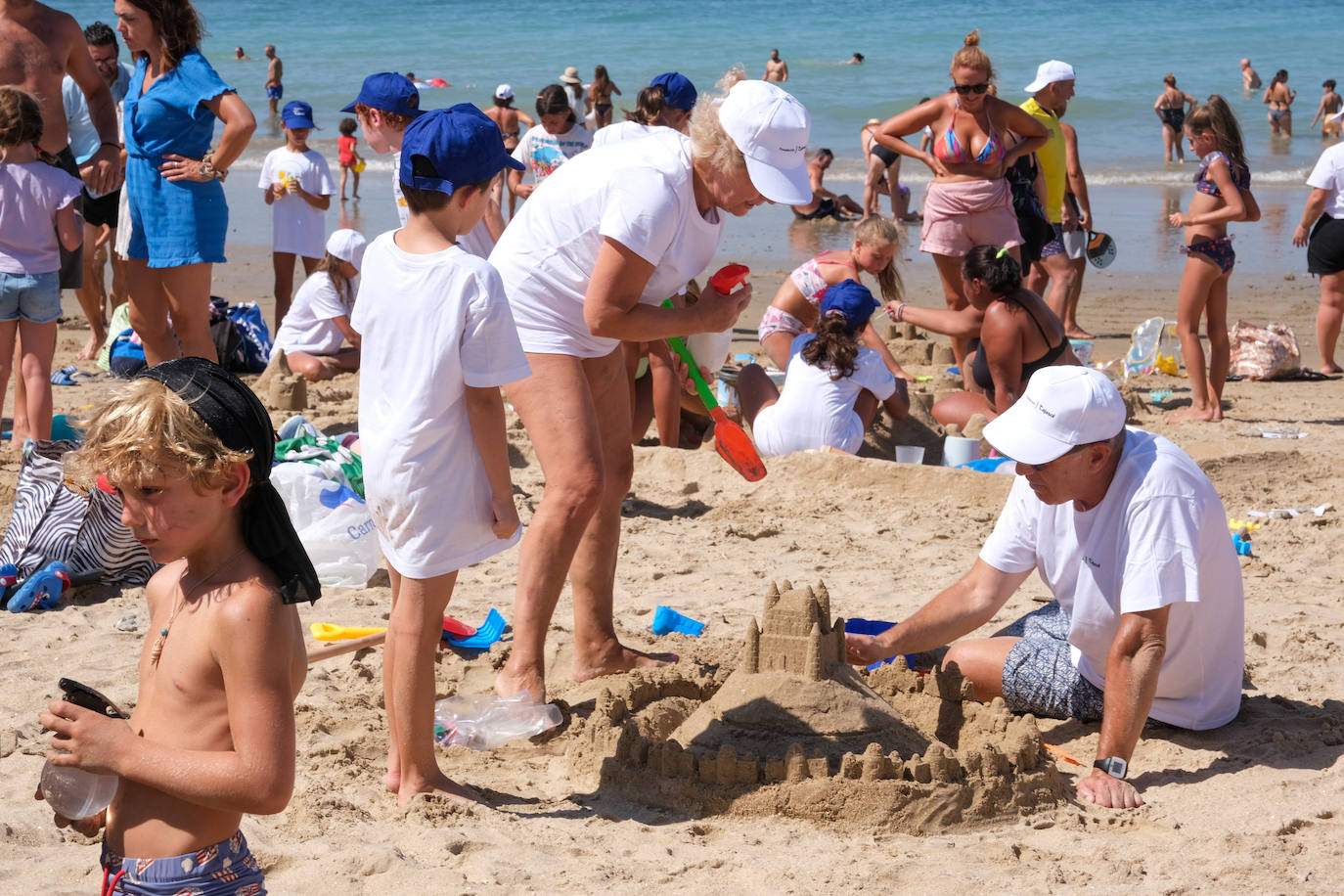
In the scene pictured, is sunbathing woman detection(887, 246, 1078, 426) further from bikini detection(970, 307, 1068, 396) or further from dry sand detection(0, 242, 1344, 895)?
dry sand detection(0, 242, 1344, 895)

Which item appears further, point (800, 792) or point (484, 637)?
point (484, 637)

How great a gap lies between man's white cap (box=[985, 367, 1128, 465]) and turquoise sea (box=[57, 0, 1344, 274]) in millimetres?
13332

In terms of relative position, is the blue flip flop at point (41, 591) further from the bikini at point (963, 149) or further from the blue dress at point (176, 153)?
the bikini at point (963, 149)

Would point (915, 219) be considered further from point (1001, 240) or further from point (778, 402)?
point (778, 402)

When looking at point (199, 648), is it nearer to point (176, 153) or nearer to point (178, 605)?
point (178, 605)

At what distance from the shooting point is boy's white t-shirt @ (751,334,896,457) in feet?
21.9

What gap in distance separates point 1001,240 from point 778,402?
1.92 metres

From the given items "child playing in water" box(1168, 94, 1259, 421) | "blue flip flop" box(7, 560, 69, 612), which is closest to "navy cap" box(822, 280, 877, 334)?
"child playing in water" box(1168, 94, 1259, 421)

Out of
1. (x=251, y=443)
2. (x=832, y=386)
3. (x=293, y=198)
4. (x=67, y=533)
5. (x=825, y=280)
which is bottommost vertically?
(x=67, y=533)

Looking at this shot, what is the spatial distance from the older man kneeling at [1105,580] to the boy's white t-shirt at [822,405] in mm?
2724

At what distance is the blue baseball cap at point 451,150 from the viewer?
313cm

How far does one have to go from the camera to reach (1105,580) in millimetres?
3604

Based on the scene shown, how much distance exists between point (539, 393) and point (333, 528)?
1754mm

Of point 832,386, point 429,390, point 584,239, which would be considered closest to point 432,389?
point 429,390
